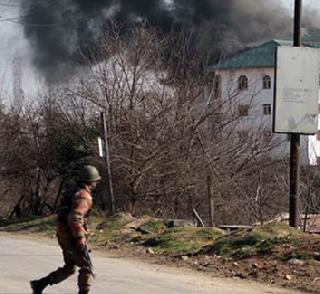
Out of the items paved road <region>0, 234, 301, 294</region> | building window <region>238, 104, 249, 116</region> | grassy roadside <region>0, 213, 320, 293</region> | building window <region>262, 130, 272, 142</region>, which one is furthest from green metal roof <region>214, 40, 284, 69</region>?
paved road <region>0, 234, 301, 294</region>

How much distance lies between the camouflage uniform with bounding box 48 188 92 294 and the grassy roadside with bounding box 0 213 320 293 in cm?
334

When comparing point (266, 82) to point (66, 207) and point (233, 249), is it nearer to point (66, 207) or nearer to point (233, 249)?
point (233, 249)

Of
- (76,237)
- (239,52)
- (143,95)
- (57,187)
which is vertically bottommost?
(57,187)

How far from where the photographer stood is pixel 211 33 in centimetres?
5416

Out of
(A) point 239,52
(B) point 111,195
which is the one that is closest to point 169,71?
(B) point 111,195

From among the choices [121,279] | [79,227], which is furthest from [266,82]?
[79,227]

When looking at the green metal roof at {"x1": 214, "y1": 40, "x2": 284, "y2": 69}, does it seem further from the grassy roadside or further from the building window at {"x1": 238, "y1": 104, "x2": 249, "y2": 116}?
the grassy roadside

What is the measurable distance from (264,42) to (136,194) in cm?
4461

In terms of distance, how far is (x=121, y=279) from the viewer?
413 inches

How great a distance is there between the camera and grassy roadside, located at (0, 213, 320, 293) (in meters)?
10.6

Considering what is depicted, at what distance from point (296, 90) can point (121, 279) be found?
18.7 ft

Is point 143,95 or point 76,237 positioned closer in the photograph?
point 76,237

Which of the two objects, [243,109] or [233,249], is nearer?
[233,249]

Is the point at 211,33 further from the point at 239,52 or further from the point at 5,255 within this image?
the point at 5,255
